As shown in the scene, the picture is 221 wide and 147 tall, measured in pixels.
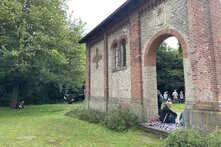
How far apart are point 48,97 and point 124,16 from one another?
2361 centimetres

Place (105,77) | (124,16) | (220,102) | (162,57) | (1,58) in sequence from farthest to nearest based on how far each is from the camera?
(162,57)
(1,58)
(105,77)
(124,16)
(220,102)

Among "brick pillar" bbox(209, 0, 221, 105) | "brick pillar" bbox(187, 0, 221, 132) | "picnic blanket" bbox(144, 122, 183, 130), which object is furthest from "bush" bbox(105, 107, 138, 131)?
"brick pillar" bbox(209, 0, 221, 105)

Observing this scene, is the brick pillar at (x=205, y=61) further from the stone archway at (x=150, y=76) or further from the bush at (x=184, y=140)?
the stone archway at (x=150, y=76)

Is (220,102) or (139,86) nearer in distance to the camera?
(220,102)

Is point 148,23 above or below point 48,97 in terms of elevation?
above

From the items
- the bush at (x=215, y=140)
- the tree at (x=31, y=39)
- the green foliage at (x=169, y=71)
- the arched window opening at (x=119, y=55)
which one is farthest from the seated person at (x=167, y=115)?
the green foliage at (x=169, y=71)

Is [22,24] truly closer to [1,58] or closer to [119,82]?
[1,58]

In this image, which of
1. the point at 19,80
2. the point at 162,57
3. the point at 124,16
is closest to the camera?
the point at 124,16

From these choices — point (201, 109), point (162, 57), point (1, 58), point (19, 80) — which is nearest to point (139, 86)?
point (201, 109)

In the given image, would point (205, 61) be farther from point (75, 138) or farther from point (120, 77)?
point (120, 77)

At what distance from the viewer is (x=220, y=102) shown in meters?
7.79

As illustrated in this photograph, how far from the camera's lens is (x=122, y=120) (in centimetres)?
1130

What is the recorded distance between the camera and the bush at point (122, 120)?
11.3 meters

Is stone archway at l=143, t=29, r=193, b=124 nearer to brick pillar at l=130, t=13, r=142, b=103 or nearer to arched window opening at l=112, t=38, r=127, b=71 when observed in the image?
brick pillar at l=130, t=13, r=142, b=103
